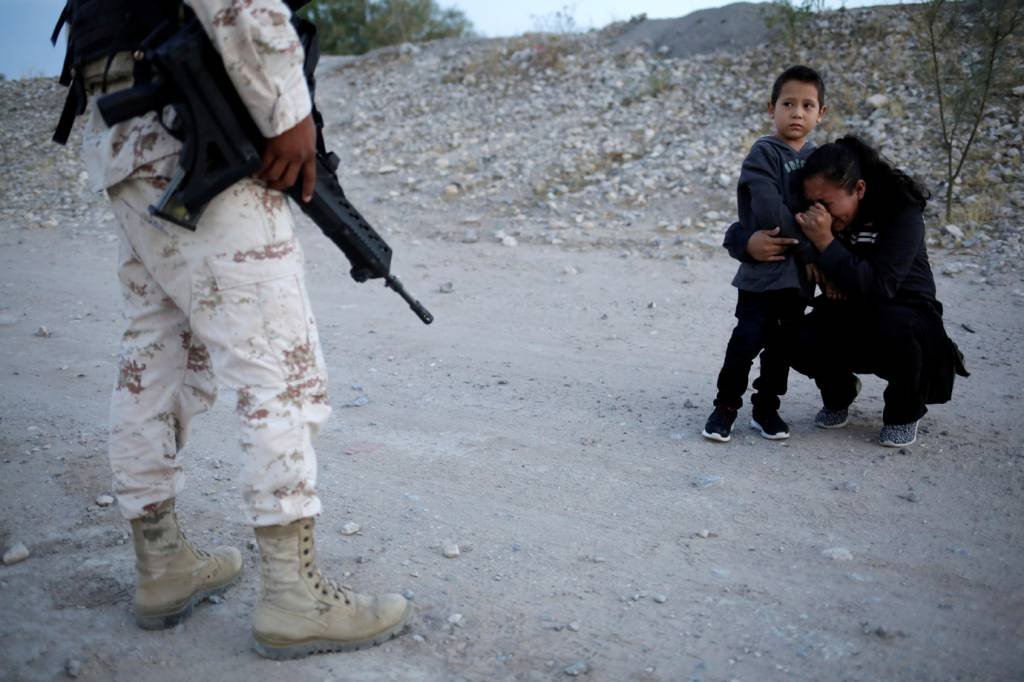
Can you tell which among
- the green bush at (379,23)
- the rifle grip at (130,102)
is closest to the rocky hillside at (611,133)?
the green bush at (379,23)

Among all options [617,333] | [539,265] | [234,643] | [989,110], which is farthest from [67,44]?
[989,110]

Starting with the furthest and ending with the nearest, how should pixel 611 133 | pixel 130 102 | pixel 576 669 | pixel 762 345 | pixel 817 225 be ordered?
pixel 611 133, pixel 762 345, pixel 817 225, pixel 576 669, pixel 130 102

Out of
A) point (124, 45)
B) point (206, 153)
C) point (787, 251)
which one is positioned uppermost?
point (124, 45)

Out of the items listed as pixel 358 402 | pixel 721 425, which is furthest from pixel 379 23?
pixel 721 425

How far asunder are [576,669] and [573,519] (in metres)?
0.77

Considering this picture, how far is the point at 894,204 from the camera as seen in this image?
3.10 meters

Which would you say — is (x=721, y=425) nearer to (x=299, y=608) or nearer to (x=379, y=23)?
(x=299, y=608)

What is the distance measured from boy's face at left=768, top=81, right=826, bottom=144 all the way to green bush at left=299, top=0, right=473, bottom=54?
1295 cm

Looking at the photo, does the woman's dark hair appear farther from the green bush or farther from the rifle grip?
the green bush

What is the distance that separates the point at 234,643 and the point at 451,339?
273 cm

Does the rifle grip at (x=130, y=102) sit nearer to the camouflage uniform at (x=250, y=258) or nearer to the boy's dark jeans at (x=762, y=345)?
the camouflage uniform at (x=250, y=258)

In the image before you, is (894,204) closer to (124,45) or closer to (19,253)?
(124,45)

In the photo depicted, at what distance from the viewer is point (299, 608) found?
1952mm

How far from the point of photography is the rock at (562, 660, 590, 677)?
1909 mm
